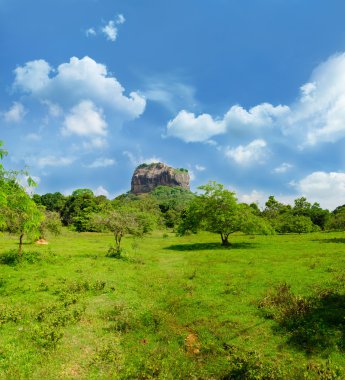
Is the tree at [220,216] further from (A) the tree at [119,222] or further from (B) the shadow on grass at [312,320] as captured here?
(B) the shadow on grass at [312,320]

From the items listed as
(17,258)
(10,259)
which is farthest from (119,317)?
(10,259)

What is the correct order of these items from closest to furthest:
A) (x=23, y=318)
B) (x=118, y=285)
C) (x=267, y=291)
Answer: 1. (x=23, y=318)
2. (x=267, y=291)
3. (x=118, y=285)

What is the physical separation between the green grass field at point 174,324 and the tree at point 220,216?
22.3 meters

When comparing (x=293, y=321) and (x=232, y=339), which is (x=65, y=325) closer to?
(x=232, y=339)

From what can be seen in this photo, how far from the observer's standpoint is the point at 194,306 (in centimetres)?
2041

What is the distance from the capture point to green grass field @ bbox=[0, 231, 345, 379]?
513 inches

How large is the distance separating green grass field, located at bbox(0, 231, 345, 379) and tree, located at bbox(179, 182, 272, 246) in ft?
73.0

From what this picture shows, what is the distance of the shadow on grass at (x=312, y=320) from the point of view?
14.3 m

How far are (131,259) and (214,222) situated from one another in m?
20.1

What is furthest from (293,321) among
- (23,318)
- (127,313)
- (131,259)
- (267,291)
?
(131,259)

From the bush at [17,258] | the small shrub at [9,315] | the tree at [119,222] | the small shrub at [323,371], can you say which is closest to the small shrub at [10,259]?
the bush at [17,258]

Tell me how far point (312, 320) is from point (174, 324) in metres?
7.33

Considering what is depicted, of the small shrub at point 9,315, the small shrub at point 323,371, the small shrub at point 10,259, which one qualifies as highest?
the small shrub at point 10,259

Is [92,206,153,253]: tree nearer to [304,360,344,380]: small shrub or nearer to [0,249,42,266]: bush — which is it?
[0,249,42,266]: bush
